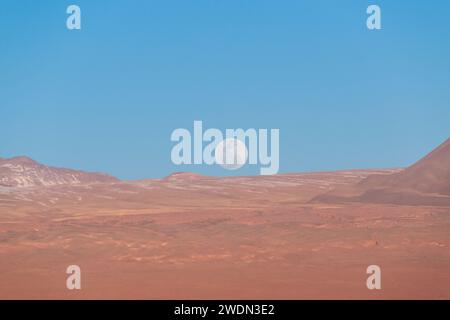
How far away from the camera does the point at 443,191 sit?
50.7 meters

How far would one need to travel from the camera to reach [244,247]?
31.5 metres

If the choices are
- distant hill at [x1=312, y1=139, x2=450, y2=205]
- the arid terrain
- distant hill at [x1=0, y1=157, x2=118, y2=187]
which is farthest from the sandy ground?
distant hill at [x1=0, y1=157, x2=118, y2=187]

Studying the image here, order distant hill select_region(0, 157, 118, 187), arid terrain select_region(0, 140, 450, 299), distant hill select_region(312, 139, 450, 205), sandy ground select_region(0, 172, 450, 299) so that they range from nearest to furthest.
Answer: sandy ground select_region(0, 172, 450, 299) < arid terrain select_region(0, 140, 450, 299) < distant hill select_region(312, 139, 450, 205) < distant hill select_region(0, 157, 118, 187)

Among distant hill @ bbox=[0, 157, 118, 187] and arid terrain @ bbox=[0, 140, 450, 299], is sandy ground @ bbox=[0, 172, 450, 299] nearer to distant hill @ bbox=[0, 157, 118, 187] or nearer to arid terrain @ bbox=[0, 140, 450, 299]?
arid terrain @ bbox=[0, 140, 450, 299]

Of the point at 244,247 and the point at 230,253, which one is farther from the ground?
the point at 244,247

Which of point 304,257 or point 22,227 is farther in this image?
point 22,227

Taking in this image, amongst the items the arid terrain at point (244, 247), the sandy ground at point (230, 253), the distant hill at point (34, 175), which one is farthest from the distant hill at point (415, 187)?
the distant hill at point (34, 175)

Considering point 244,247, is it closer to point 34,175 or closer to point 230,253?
point 230,253

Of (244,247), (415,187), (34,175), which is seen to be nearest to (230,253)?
(244,247)

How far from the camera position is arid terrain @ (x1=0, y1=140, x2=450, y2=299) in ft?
71.3
